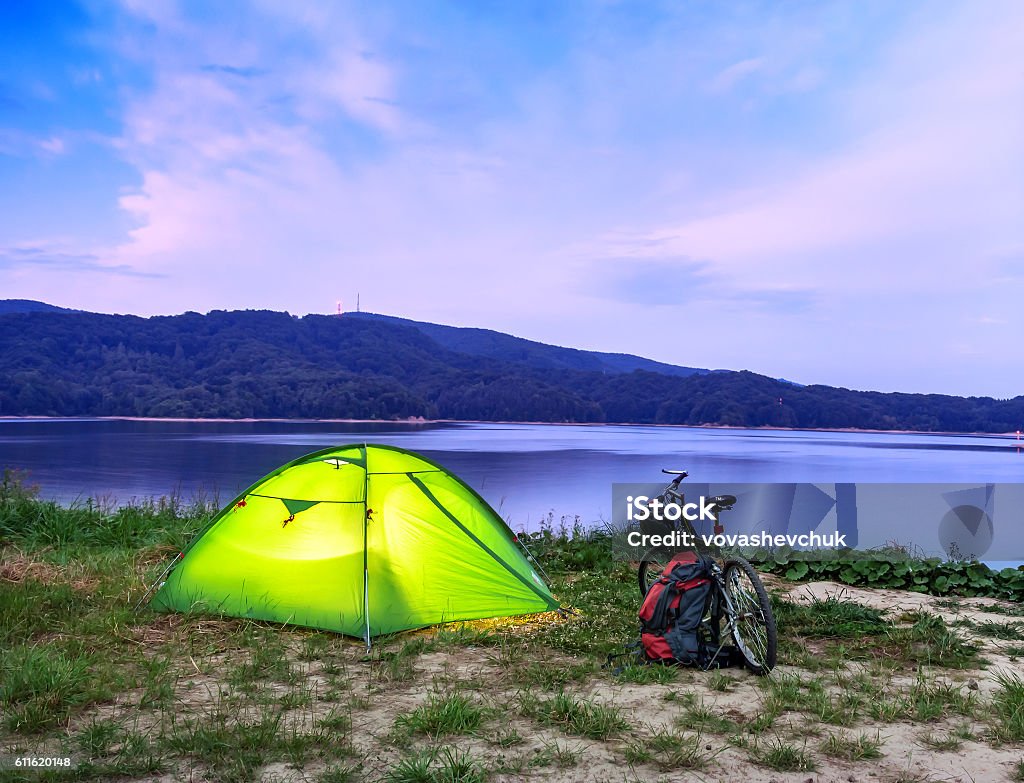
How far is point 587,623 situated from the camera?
6.37m

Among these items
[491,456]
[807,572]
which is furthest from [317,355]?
[807,572]

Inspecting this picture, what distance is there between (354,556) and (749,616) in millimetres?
3088

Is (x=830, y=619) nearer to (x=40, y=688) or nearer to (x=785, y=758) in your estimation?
(x=785, y=758)

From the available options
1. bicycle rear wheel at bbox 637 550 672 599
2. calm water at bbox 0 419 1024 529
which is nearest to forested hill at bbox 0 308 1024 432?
calm water at bbox 0 419 1024 529

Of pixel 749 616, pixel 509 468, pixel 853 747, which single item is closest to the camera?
pixel 853 747

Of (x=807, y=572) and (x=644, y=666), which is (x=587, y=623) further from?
(x=807, y=572)

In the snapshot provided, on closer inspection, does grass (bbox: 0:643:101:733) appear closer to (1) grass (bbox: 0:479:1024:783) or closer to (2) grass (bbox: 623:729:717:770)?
(1) grass (bbox: 0:479:1024:783)

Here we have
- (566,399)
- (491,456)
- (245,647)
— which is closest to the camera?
(245,647)

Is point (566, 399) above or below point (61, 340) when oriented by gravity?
below

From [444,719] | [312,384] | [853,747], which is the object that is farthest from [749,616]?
[312,384]

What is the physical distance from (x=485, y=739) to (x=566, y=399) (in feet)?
437

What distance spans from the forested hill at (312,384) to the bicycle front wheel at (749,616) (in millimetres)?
108880

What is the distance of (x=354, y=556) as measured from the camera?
6238 mm

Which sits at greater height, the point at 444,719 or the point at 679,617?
the point at 679,617
